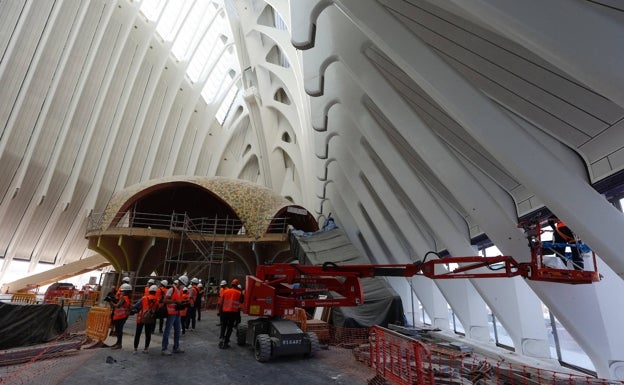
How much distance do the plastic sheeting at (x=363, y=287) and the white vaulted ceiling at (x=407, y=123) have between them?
4.72 ft

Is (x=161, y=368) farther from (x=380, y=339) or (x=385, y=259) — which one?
(x=385, y=259)

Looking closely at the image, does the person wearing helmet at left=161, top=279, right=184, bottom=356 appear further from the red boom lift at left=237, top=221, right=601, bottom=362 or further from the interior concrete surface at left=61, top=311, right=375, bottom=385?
the red boom lift at left=237, top=221, right=601, bottom=362

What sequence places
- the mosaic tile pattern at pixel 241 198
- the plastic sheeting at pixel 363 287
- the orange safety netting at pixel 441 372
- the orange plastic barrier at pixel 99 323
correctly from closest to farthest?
the orange safety netting at pixel 441 372, the orange plastic barrier at pixel 99 323, the plastic sheeting at pixel 363 287, the mosaic tile pattern at pixel 241 198

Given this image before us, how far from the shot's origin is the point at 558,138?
15.7 feet

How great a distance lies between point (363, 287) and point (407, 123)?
682 cm

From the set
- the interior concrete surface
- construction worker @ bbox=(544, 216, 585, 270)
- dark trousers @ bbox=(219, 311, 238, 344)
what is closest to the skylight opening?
dark trousers @ bbox=(219, 311, 238, 344)

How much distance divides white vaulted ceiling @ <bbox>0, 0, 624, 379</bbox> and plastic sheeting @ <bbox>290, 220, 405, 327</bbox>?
4.72ft

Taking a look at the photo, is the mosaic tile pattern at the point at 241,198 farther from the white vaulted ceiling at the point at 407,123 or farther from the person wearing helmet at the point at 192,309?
the person wearing helmet at the point at 192,309

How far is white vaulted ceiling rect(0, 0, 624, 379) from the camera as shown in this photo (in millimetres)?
3957

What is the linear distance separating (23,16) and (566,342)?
28.9 meters

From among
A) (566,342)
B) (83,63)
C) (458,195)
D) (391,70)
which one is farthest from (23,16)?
(566,342)

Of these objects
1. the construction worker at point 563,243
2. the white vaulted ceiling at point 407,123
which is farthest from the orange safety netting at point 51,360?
the construction worker at point 563,243

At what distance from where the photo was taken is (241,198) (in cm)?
1800

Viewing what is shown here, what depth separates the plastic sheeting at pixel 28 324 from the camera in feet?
26.2
